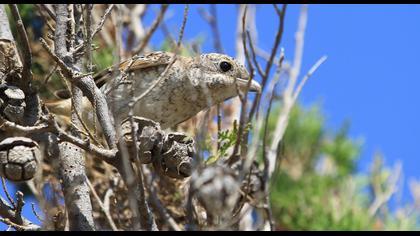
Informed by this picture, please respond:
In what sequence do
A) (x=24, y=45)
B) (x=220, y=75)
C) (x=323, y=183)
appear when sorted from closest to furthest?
(x=24, y=45) < (x=220, y=75) < (x=323, y=183)

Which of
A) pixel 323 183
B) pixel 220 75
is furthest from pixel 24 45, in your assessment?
pixel 323 183

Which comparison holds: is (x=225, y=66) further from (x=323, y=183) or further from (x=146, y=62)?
(x=323, y=183)

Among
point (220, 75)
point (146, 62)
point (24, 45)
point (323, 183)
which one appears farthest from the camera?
point (323, 183)

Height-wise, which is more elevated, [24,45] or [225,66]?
[24,45]

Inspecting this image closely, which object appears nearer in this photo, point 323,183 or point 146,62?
point 146,62

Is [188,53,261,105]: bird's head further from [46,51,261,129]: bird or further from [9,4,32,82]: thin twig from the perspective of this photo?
[9,4,32,82]: thin twig

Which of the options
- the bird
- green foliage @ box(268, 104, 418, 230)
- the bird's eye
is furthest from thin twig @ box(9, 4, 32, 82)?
green foliage @ box(268, 104, 418, 230)

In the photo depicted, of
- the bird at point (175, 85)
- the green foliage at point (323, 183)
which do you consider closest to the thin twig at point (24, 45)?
the bird at point (175, 85)

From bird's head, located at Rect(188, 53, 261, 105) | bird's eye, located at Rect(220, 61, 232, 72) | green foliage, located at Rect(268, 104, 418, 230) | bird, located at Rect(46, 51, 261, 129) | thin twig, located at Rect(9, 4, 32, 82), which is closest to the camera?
thin twig, located at Rect(9, 4, 32, 82)
